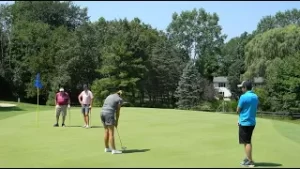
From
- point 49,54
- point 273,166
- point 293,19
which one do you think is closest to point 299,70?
point 49,54

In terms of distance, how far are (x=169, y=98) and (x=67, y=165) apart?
6243cm

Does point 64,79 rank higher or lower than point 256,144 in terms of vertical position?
higher

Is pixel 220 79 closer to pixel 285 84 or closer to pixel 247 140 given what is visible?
pixel 285 84

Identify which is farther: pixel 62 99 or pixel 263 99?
pixel 263 99

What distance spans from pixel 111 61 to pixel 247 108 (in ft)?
166

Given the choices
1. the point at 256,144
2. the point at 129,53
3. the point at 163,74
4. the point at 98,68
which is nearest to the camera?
the point at 256,144

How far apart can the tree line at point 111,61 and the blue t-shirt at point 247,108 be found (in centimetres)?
4074

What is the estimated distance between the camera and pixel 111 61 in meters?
60.2

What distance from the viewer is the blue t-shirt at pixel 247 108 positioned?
34.3ft

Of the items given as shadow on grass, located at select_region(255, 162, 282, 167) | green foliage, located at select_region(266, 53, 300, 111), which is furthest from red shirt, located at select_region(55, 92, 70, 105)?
green foliage, located at select_region(266, 53, 300, 111)

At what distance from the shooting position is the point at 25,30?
68875 mm

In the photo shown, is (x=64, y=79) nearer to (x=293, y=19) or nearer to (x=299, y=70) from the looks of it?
(x=299, y=70)

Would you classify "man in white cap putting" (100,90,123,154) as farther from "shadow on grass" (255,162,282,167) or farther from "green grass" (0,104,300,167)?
"shadow on grass" (255,162,282,167)

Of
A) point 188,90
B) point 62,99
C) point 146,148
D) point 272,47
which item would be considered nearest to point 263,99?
point 272,47
